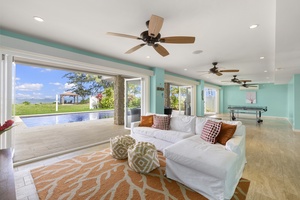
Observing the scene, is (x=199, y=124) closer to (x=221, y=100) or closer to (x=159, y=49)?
(x=159, y=49)

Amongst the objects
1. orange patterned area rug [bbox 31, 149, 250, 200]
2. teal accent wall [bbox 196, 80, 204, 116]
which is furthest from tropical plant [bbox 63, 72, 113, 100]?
orange patterned area rug [bbox 31, 149, 250, 200]

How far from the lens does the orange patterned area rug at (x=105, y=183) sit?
1.95 meters

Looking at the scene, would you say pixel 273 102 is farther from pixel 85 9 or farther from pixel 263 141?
pixel 85 9

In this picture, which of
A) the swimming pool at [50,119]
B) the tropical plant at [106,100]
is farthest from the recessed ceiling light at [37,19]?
the tropical plant at [106,100]

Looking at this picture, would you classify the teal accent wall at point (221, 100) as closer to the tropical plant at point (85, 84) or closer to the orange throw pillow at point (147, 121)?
the tropical plant at point (85, 84)

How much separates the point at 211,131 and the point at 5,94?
4020mm

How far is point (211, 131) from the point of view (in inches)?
109

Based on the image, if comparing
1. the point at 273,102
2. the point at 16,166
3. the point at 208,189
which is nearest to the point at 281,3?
the point at 208,189

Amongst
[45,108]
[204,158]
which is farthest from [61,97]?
[204,158]

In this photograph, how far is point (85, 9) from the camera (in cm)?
216

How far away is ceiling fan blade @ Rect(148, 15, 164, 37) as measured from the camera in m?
1.87

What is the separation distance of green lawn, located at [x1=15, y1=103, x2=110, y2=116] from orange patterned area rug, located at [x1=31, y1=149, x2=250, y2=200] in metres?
10.1

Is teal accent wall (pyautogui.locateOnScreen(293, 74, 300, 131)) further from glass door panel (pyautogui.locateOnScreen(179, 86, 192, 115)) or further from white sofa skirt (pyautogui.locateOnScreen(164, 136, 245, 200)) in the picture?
white sofa skirt (pyautogui.locateOnScreen(164, 136, 245, 200))

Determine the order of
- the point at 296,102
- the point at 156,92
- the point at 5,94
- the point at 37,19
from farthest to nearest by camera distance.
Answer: the point at 296,102 → the point at 156,92 → the point at 5,94 → the point at 37,19
